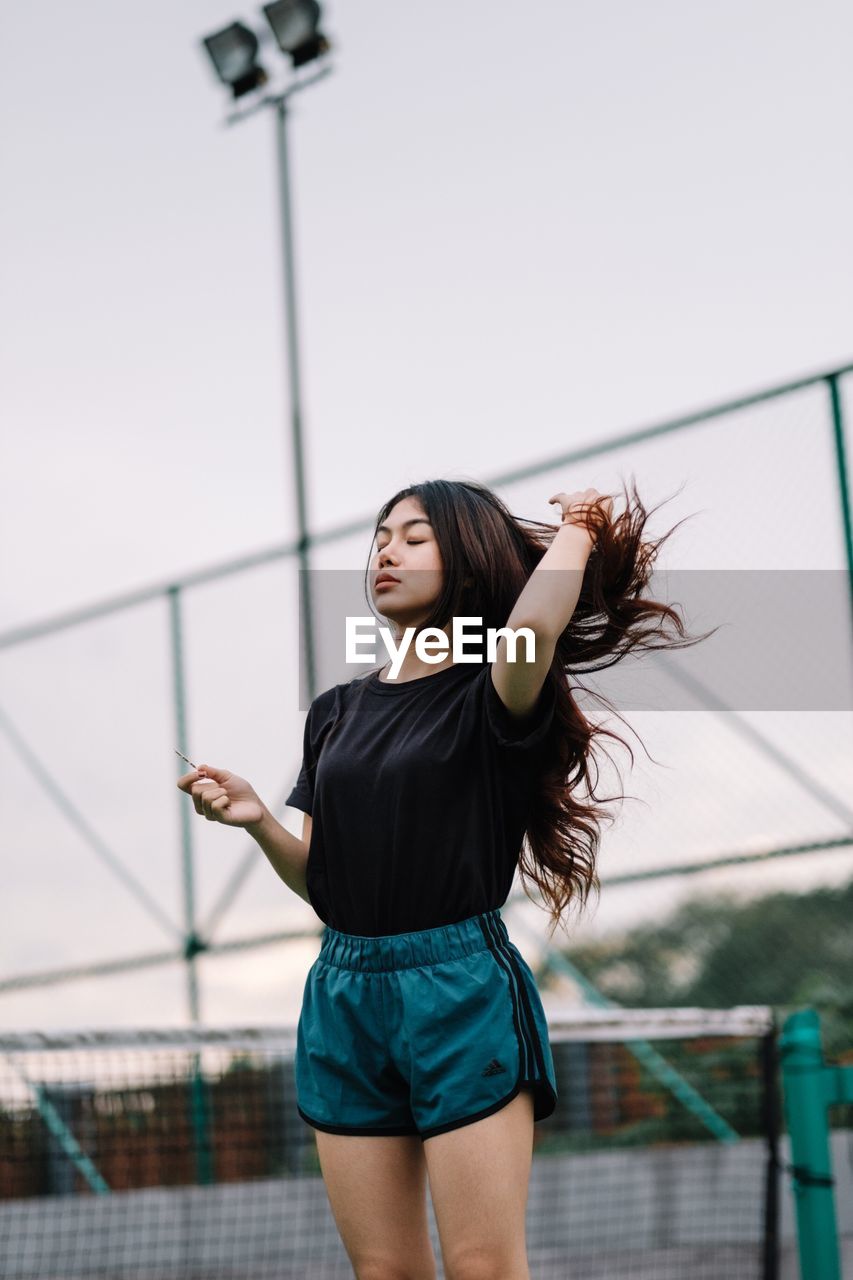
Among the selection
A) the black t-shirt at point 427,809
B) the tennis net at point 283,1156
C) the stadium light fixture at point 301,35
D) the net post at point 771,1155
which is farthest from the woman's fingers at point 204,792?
the stadium light fixture at point 301,35

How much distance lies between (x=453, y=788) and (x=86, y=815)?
6085 mm

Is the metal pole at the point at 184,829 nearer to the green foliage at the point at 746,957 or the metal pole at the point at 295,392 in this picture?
the metal pole at the point at 295,392

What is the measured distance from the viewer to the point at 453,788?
275cm

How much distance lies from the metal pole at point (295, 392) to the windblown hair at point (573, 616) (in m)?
4.59

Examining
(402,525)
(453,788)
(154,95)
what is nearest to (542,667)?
(453,788)

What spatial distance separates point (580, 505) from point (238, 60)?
873cm

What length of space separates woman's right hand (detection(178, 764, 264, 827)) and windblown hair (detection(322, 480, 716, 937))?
0.25 meters

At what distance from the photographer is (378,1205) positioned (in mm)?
2652

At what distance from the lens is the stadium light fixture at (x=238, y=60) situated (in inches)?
419

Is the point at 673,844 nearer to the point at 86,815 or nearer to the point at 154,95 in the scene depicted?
the point at 86,815

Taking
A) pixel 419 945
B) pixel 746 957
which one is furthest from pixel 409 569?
pixel 746 957

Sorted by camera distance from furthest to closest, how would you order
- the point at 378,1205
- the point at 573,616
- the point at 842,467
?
1. the point at 842,467
2. the point at 573,616
3. the point at 378,1205

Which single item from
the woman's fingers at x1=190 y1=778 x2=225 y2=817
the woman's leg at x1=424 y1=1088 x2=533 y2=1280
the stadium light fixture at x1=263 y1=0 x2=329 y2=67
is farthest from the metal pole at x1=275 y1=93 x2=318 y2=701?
the woman's leg at x1=424 y1=1088 x2=533 y2=1280

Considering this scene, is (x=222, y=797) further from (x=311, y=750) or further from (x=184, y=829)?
(x=184, y=829)
